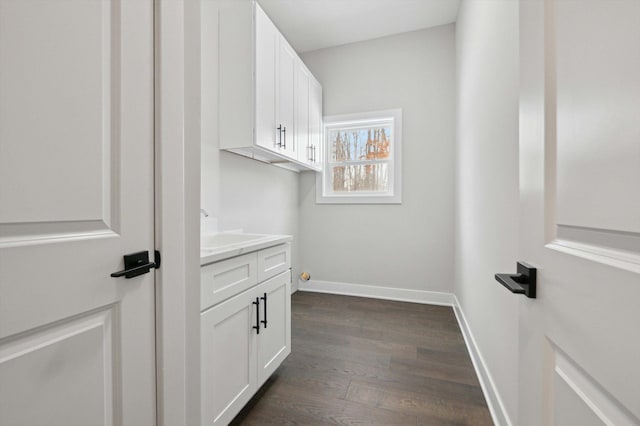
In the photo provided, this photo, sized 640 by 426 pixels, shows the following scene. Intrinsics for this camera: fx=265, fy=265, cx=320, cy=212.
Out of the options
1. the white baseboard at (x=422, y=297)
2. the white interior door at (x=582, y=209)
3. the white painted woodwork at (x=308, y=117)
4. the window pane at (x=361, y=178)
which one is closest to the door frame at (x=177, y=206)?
the white interior door at (x=582, y=209)

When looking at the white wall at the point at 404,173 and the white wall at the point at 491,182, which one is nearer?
the white wall at the point at 491,182

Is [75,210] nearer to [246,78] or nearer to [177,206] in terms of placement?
[177,206]

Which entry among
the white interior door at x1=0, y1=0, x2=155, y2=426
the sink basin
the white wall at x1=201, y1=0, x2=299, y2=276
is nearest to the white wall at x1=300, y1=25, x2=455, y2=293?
the white wall at x1=201, y1=0, x2=299, y2=276

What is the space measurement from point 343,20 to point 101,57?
2734 millimetres

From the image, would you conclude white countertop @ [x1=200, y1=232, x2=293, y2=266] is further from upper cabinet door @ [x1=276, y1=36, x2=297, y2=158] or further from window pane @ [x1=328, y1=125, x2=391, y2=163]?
window pane @ [x1=328, y1=125, x2=391, y2=163]

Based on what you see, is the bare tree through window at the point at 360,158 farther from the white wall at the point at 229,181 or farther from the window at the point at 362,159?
the white wall at the point at 229,181

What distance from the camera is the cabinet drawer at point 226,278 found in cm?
107

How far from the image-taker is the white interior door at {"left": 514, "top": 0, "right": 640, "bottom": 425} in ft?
1.08

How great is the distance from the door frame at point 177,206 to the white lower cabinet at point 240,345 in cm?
11

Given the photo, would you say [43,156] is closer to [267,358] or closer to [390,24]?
[267,358]

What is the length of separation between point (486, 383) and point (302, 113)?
2558mm

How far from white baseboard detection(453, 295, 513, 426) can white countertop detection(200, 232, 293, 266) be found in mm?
1391

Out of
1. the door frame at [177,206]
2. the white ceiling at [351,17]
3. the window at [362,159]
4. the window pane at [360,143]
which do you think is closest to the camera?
the door frame at [177,206]

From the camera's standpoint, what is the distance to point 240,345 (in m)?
1.29
